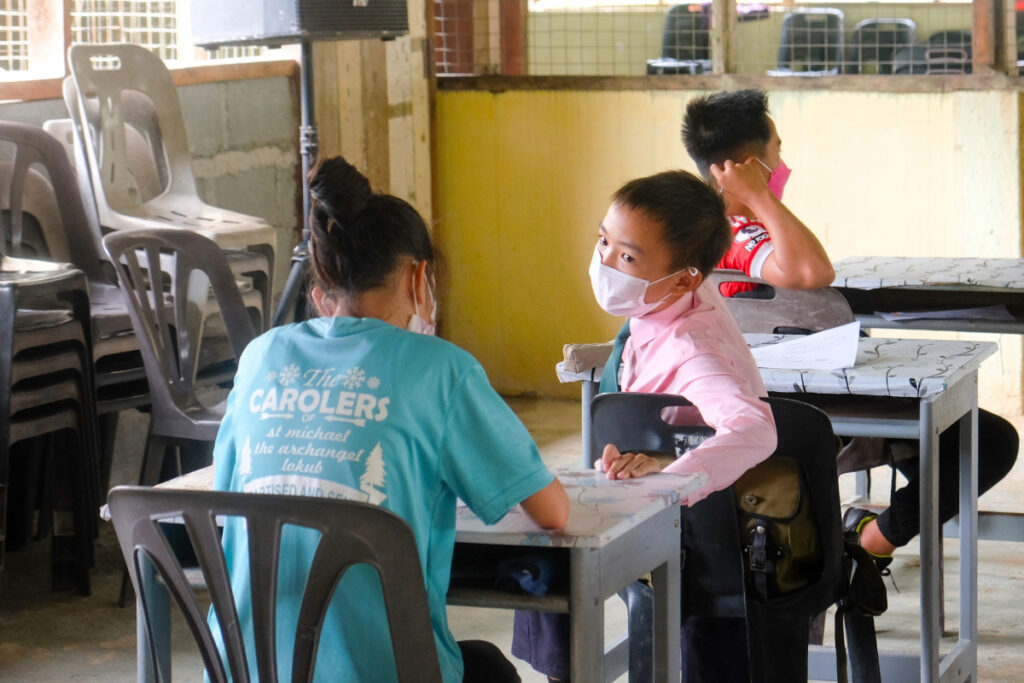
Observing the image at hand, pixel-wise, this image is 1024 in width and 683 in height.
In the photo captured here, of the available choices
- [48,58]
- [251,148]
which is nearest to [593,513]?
[48,58]

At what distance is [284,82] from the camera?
16.3 ft

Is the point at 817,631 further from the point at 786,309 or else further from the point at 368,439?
the point at 368,439

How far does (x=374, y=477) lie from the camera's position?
1495mm

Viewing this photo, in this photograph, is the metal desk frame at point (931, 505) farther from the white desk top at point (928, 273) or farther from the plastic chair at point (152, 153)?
the plastic chair at point (152, 153)

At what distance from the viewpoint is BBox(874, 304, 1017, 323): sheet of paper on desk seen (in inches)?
122

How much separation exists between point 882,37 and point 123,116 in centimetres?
321

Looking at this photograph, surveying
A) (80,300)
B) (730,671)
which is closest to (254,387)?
(730,671)

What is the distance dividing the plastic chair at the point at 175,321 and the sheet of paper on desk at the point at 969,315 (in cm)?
148

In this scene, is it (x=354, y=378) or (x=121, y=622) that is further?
(x=121, y=622)

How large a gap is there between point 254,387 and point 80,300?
5.95 ft

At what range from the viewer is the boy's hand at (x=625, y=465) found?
1762 mm

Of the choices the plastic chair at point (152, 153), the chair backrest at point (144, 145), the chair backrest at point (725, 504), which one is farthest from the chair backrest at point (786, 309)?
the chair backrest at point (144, 145)

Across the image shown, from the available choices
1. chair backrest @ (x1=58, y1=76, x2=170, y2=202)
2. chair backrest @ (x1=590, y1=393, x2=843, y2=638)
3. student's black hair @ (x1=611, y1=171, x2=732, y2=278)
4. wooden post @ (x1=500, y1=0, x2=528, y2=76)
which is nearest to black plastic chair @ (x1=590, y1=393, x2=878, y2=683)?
chair backrest @ (x1=590, y1=393, x2=843, y2=638)

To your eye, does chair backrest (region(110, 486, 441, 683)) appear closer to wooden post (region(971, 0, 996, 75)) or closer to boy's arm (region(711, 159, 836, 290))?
boy's arm (region(711, 159, 836, 290))
